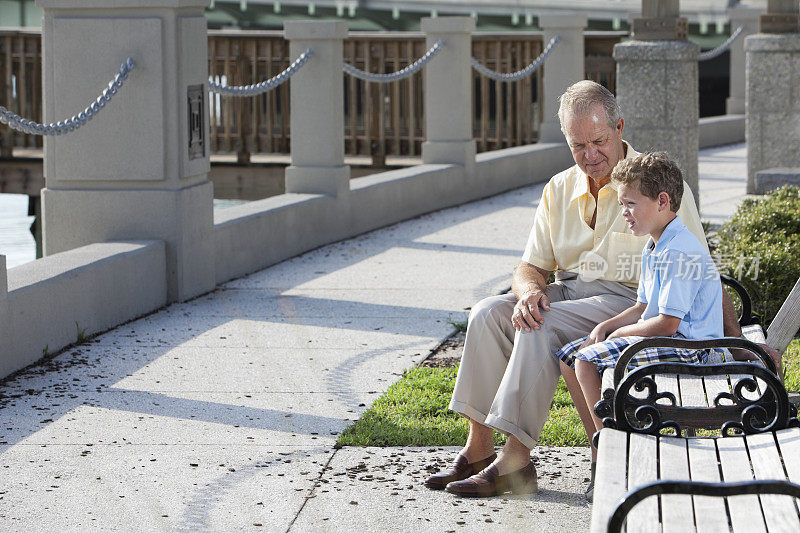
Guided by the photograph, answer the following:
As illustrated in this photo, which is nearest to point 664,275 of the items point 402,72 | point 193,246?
point 193,246

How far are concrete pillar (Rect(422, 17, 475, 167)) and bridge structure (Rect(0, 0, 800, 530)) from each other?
62 cm

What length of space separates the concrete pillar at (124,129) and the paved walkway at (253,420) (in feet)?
1.81

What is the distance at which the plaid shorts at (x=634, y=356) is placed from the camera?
13.1ft

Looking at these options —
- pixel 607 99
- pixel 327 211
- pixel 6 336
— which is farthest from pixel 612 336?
pixel 327 211

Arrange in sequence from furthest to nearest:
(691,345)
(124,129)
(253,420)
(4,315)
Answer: (124,129) < (4,315) < (253,420) < (691,345)

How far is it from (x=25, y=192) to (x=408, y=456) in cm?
1060

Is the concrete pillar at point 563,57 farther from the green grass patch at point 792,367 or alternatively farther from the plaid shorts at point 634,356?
the plaid shorts at point 634,356

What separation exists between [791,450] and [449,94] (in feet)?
30.0

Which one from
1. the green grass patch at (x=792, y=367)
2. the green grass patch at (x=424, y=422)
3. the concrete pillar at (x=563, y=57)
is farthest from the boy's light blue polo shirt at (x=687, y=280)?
the concrete pillar at (x=563, y=57)

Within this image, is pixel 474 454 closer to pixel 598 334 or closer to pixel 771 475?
pixel 598 334

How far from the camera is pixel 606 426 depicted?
145 inches

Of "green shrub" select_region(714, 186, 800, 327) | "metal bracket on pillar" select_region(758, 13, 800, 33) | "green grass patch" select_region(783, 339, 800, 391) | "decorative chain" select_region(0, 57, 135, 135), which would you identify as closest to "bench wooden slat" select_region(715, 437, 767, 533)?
"green grass patch" select_region(783, 339, 800, 391)

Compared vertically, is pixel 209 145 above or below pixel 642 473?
above

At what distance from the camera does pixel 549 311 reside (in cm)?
443
